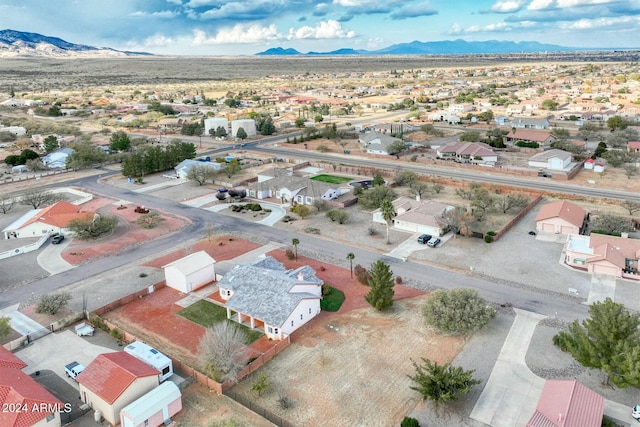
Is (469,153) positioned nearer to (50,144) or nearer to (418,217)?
(418,217)

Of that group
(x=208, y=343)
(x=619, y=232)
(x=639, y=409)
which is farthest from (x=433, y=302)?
(x=619, y=232)

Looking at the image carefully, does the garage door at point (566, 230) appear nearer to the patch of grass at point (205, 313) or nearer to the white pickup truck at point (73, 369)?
the patch of grass at point (205, 313)

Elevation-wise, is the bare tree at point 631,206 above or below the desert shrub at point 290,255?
below

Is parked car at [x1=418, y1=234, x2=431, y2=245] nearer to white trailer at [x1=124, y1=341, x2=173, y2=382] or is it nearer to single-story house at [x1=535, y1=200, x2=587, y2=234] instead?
single-story house at [x1=535, y1=200, x2=587, y2=234]

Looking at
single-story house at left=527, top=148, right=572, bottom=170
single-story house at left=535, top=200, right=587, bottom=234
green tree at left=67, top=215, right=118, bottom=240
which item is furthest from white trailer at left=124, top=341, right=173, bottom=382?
single-story house at left=527, top=148, right=572, bottom=170

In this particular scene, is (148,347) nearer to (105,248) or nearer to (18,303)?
(18,303)

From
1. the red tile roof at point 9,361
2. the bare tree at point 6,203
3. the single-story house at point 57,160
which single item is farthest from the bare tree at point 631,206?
the single-story house at point 57,160

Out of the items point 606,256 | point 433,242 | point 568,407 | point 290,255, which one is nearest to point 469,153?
point 433,242
